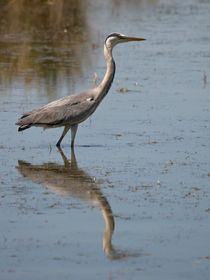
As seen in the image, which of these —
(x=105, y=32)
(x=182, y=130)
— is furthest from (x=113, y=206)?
(x=105, y=32)

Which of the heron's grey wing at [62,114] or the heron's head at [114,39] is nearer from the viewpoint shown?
the heron's grey wing at [62,114]

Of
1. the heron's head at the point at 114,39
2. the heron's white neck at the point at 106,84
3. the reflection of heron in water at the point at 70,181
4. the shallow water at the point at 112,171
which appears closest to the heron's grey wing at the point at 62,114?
the heron's white neck at the point at 106,84

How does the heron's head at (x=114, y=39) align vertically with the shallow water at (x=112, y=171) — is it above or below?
above

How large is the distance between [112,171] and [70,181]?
23.9 inches

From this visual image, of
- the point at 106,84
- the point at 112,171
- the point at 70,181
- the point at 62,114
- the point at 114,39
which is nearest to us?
the point at 70,181

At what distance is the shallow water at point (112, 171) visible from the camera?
229 inches

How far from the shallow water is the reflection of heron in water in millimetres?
12

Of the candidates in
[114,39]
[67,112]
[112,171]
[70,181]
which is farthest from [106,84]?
[70,181]

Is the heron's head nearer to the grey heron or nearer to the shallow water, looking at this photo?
the grey heron

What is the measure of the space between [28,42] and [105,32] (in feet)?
10.00

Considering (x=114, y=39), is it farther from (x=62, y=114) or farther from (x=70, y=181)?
(x=70, y=181)

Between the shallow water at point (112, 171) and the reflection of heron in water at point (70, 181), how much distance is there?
0.04 ft

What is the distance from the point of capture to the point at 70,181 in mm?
8180

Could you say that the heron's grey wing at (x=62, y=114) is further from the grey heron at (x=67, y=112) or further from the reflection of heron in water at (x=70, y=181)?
the reflection of heron in water at (x=70, y=181)
